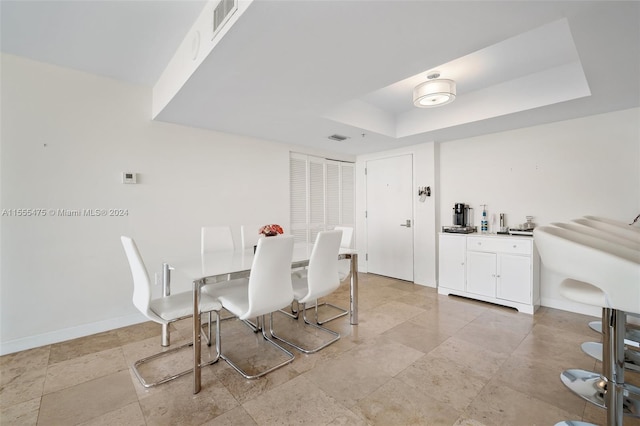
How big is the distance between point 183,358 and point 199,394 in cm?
55

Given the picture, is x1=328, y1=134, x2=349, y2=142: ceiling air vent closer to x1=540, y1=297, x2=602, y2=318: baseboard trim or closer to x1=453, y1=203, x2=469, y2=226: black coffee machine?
x1=453, y1=203, x2=469, y2=226: black coffee machine

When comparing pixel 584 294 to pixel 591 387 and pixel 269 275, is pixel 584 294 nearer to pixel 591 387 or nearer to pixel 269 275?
pixel 591 387

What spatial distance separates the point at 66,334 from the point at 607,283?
4.04 m

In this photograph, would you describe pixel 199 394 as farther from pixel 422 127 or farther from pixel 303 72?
pixel 422 127

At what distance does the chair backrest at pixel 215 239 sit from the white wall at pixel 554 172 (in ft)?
11.1

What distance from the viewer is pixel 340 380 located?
199 centimetres

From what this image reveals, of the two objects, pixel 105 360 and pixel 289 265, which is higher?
pixel 289 265

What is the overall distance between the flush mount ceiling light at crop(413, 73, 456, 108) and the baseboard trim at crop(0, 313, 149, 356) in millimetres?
3822

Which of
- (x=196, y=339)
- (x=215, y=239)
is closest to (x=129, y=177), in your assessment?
(x=215, y=239)

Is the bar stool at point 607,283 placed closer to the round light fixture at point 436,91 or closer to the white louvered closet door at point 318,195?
the round light fixture at point 436,91

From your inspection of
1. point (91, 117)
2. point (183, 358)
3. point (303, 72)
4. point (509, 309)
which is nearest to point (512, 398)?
point (509, 309)

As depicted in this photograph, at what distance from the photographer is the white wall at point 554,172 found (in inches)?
118

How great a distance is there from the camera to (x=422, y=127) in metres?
3.79

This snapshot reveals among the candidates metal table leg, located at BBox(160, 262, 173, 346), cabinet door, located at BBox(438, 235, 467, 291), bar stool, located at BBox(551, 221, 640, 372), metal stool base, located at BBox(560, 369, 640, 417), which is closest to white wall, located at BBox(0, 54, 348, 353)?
metal table leg, located at BBox(160, 262, 173, 346)
